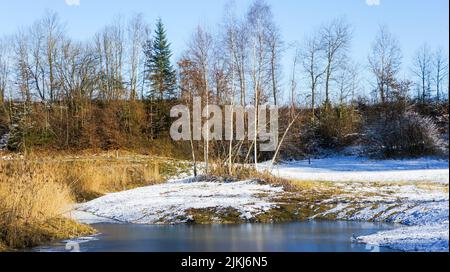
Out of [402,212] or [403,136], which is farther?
[403,136]

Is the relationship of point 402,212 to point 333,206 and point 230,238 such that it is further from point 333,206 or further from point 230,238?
point 230,238

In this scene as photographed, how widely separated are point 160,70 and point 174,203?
30850 mm

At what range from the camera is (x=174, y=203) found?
45.7ft

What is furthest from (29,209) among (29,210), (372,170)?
(372,170)

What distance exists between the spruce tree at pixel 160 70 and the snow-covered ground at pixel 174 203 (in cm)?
2626

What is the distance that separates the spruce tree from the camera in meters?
43.6

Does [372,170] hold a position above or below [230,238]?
above

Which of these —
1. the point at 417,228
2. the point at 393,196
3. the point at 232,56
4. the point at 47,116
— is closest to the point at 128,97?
the point at 47,116

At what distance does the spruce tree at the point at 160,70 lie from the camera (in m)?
43.6

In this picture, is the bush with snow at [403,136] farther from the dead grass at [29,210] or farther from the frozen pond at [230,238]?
the dead grass at [29,210]

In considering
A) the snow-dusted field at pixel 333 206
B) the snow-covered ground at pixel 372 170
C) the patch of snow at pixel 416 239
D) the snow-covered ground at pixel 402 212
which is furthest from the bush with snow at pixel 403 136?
the patch of snow at pixel 416 239
